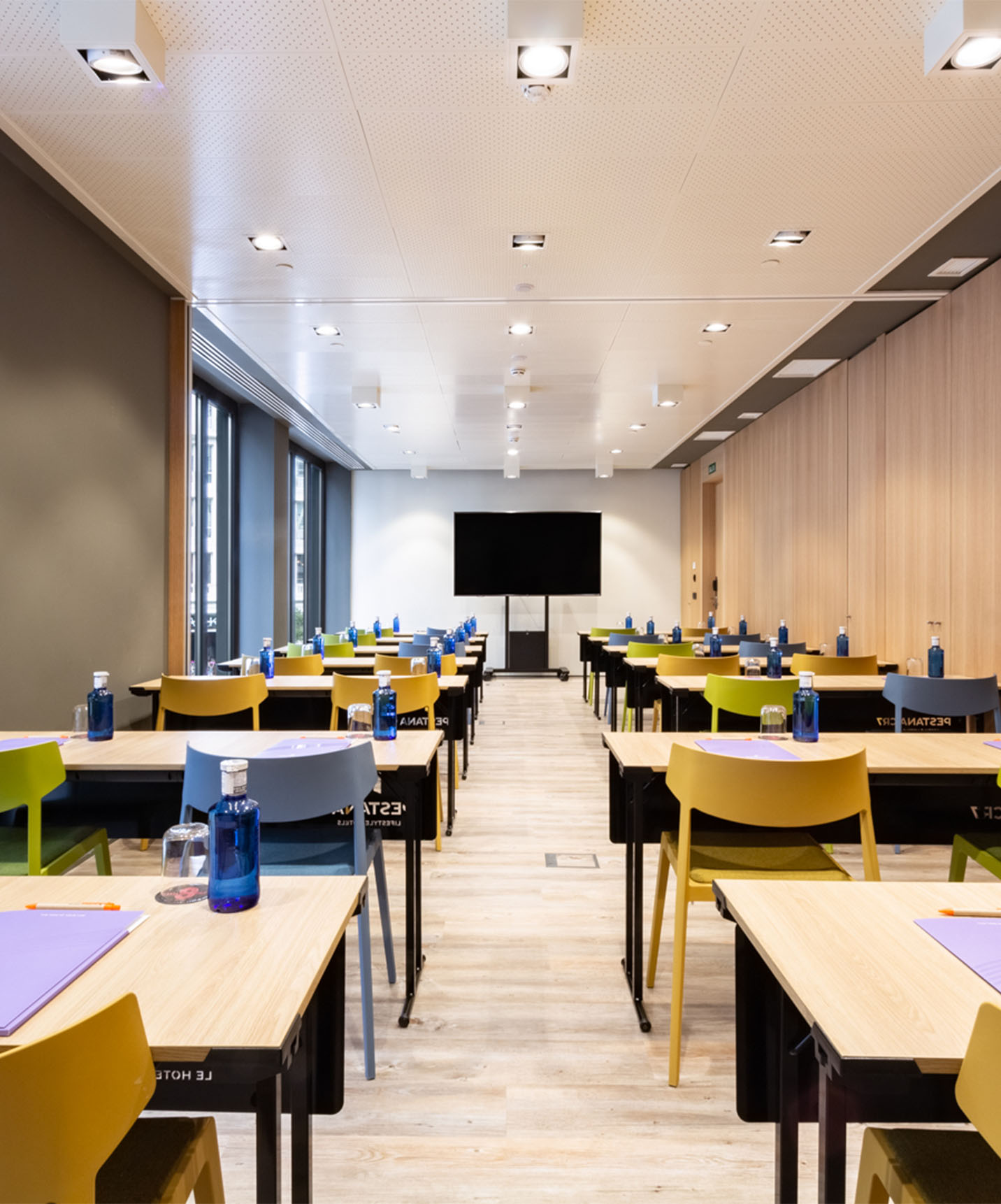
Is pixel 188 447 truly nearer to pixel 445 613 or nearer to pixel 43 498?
pixel 43 498

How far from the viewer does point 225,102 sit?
113 inches

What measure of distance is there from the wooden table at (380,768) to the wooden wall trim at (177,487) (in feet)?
7.56

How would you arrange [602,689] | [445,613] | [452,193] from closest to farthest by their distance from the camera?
[452,193], [602,689], [445,613]

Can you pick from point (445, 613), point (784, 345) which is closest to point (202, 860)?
point (784, 345)

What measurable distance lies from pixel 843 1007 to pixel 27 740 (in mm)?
2382

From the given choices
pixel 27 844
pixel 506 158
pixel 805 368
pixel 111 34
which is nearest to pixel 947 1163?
pixel 27 844

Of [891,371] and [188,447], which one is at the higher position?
[891,371]

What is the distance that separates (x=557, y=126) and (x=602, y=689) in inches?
286

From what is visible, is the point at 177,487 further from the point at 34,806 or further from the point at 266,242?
the point at 34,806

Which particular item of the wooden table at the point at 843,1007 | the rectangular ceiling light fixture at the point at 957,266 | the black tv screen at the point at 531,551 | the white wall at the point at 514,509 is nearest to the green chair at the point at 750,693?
the wooden table at the point at 843,1007

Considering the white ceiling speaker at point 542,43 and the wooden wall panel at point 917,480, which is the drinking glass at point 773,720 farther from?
the wooden wall panel at point 917,480

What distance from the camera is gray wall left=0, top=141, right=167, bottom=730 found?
3367mm

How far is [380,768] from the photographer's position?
212 centimetres

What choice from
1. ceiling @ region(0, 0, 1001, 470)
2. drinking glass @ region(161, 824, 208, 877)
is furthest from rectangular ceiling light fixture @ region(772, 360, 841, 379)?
drinking glass @ region(161, 824, 208, 877)
